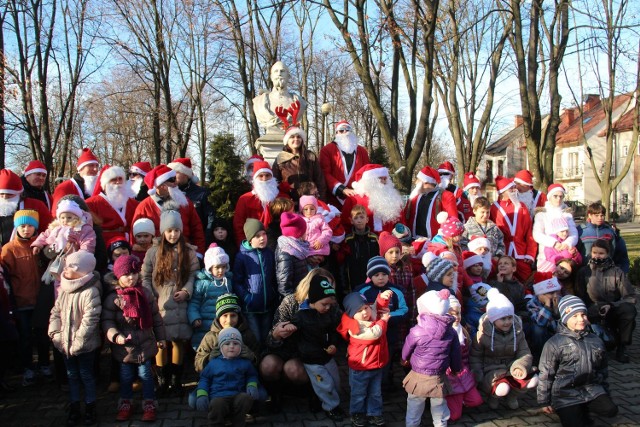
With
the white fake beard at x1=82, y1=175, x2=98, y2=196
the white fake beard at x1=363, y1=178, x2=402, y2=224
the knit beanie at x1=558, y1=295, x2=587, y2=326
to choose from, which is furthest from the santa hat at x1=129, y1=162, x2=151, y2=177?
the knit beanie at x1=558, y1=295, x2=587, y2=326

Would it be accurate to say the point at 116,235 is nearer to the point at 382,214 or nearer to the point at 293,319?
the point at 293,319

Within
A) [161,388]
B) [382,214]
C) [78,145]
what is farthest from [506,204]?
[78,145]

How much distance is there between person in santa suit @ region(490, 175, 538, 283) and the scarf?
4.48 m

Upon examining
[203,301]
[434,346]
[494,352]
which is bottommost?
[494,352]

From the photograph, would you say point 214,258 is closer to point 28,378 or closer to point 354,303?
point 354,303

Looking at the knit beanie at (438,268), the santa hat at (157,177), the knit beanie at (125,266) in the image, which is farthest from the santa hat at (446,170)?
the knit beanie at (125,266)

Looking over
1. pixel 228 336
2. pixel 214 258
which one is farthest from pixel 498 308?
pixel 214 258

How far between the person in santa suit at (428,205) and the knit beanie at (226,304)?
309 centimetres

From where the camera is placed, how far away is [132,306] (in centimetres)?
444

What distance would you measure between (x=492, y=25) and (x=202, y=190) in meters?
14.9

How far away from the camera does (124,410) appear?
14.8 ft

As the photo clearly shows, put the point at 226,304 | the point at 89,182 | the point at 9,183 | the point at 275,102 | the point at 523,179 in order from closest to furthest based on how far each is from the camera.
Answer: the point at 226,304 < the point at 9,183 < the point at 89,182 < the point at 523,179 < the point at 275,102

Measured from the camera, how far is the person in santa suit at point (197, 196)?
6.45 metres

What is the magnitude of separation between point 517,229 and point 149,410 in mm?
4853
